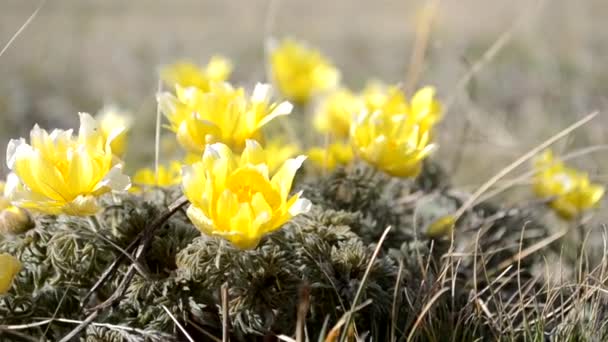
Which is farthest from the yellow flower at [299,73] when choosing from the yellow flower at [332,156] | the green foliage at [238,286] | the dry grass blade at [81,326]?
the dry grass blade at [81,326]

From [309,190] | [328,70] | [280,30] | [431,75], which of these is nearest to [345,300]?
[309,190]

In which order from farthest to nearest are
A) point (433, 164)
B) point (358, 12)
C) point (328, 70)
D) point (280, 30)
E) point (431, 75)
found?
1. point (358, 12)
2. point (280, 30)
3. point (431, 75)
4. point (328, 70)
5. point (433, 164)

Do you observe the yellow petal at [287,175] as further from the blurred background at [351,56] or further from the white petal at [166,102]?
the blurred background at [351,56]

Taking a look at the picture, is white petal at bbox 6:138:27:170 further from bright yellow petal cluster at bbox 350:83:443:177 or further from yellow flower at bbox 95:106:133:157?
bright yellow petal cluster at bbox 350:83:443:177

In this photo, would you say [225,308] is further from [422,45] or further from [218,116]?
[422,45]

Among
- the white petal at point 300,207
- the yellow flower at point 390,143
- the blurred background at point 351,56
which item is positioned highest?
the white petal at point 300,207

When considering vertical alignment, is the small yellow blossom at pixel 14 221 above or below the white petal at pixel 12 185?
below

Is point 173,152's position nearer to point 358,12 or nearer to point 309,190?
point 309,190

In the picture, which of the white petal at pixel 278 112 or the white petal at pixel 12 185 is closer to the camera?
the white petal at pixel 12 185
